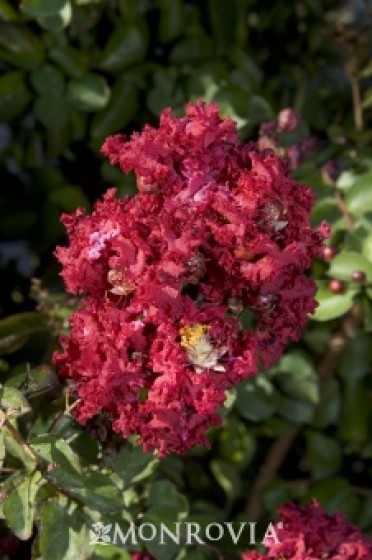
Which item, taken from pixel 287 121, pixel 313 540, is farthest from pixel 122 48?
pixel 313 540

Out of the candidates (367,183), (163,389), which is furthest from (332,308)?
(163,389)

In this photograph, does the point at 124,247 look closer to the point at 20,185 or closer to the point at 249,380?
the point at 249,380

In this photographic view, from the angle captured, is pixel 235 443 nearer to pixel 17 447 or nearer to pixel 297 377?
pixel 297 377

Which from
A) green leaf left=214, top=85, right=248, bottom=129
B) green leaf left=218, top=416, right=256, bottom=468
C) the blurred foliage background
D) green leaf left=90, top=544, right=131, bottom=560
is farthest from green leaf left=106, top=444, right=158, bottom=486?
green leaf left=214, top=85, right=248, bottom=129

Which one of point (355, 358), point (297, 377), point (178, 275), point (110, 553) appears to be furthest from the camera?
point (355, 358)

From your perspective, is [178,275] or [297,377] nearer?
[178,275]

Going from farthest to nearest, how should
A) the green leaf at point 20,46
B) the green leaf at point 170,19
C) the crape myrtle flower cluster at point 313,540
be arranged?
the green leaf at point 170,19 → the green leaf at point 20,46 → the crape myrtle flower cluster at point 313,540

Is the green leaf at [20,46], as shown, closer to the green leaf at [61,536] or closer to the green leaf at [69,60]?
the green leaf at [69,60]

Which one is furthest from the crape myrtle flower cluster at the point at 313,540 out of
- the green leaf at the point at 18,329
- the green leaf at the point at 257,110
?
the green leaf at the point at 257,110
